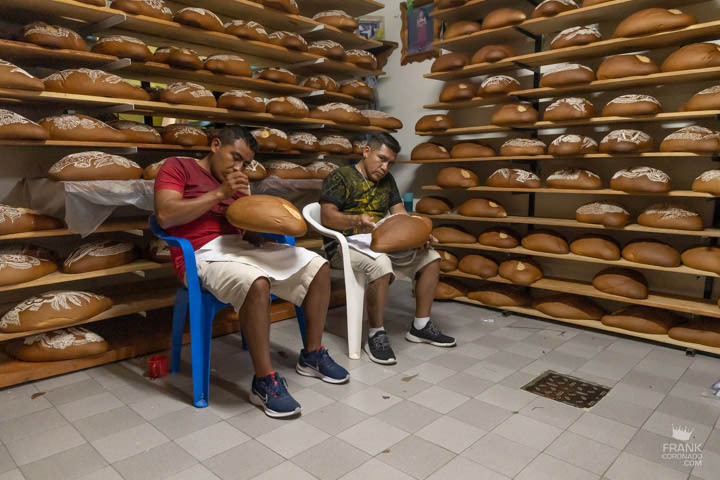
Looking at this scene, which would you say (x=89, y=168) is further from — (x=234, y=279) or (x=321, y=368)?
(x=321, y=368)

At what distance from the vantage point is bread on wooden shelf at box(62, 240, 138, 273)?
2488 mm

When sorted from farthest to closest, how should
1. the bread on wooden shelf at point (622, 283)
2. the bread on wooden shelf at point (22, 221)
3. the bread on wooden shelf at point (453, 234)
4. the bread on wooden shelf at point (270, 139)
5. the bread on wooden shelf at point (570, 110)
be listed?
the bread on wooden shelf at point (453, 234)
the bread on wooden shelf at point (270, 139)
the bread on wooden shelf at point (570, 110)
the bread on wooden shelf at point (622, 283)
the bread on wooden shelf at point (22, 221)

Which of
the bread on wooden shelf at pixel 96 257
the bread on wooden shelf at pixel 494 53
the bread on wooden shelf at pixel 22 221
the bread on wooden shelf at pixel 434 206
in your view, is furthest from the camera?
the bread on wooden shelf at pixel 434 206

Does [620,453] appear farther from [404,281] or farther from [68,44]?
[68,44]

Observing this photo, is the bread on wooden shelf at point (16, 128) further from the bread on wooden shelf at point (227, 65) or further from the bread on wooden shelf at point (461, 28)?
the bread on wooden shelf at point (461, 28)

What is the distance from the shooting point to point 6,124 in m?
2.24

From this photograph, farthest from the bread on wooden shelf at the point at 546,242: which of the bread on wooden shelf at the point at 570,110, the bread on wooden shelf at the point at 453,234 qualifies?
the bread on wooden shelf at the point at 570,110

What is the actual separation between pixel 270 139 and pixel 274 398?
75.9 inches

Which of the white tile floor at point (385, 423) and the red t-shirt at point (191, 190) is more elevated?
the red t-shirt at point (191, 190)

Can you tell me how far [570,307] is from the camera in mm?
3213

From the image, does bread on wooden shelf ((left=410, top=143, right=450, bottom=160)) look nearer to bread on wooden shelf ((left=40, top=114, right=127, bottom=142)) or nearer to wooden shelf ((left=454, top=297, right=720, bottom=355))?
wooden shelf ((left=454, top=297, right=720, bottom=355))

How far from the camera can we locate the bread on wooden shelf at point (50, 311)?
7.40ft

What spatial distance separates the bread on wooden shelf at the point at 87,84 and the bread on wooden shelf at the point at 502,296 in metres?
2.77

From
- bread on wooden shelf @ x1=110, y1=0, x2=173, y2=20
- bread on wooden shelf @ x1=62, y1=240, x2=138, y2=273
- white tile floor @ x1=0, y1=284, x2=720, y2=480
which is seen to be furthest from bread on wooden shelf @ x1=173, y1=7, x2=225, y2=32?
white tile floor @ x1=0, y1=284, x2=720, y2=480
